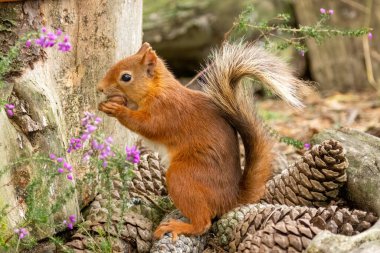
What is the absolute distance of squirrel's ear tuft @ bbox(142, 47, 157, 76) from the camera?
3.12 meters

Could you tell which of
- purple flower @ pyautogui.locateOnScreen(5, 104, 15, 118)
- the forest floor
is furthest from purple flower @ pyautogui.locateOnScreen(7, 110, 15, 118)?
the forest floor

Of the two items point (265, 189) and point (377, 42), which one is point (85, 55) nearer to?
point (265, 189)

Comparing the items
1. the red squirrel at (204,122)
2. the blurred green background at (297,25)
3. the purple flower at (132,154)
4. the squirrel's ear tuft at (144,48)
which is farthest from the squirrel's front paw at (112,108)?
the blurred green background at (297,25)

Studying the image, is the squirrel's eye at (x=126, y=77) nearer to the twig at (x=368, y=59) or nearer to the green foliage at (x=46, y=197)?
the green foliage at (x=46, y=197)

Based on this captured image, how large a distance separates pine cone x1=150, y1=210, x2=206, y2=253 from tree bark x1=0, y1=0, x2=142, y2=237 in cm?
46

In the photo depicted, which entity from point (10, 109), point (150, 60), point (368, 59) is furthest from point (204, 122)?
point (368, 59)

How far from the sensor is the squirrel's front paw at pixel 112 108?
3070 millimetres

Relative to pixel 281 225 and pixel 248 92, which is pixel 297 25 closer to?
Answer: pixel 248 92

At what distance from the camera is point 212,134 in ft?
9.95

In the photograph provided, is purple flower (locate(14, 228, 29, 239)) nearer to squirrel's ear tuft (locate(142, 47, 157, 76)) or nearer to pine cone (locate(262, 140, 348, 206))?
squirrel's ear tuft (locate(142, 47, 157, 76))

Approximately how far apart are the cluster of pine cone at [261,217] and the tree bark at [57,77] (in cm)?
24

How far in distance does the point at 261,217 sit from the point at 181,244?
1.18 feet

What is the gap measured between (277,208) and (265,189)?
0.42 meters

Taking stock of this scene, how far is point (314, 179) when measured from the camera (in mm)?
3055
